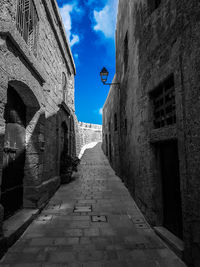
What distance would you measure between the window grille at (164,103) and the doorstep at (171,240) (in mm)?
1954

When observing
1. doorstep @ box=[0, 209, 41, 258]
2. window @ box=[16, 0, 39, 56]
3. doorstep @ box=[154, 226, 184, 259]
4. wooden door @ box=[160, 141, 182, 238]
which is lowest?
doorstep @ box=[154, 226, 184, 259]

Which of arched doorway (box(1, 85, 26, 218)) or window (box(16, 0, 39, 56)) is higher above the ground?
window (box(16, 0, 39, 56))

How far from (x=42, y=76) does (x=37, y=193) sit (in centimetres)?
303

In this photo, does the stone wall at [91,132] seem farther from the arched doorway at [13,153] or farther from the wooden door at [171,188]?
the wooden door at [171,188]

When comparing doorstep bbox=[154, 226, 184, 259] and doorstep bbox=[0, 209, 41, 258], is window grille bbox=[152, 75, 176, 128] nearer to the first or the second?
doorstep bbox=[154, 226, 184, 259]

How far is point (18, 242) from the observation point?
2.60m

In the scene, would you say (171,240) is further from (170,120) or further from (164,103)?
(164,103)

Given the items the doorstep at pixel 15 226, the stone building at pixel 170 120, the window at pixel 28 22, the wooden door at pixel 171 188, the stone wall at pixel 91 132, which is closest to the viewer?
the stone building at pixel 170 120

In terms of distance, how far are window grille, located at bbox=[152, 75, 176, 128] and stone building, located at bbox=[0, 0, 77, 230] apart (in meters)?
2.84

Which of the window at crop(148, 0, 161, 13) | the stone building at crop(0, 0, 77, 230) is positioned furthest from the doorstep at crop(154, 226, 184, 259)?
the window at crop(148, 0, 161, 13)

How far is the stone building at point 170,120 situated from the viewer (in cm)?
207

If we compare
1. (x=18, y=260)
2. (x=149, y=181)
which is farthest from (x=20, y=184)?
(x=149, y=181)

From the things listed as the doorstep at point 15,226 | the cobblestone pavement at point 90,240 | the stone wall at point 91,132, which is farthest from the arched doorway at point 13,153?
the stone wall at point 91,132

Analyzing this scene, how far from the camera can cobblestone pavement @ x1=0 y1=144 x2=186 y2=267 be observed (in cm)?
218
